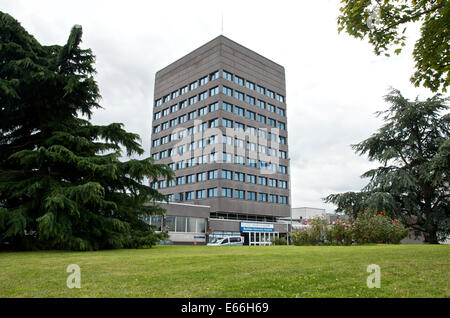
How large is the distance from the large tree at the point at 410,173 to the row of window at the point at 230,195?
26.7 m

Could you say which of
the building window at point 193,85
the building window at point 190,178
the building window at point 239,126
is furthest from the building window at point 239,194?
the building window at point 193,85

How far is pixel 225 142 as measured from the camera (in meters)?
55.6

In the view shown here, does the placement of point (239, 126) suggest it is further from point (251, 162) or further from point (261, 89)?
point (261, 89)

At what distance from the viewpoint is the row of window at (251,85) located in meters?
58.8

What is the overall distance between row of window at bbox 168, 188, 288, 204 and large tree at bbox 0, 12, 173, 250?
36042mm

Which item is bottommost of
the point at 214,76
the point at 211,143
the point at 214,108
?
the point at 211,143

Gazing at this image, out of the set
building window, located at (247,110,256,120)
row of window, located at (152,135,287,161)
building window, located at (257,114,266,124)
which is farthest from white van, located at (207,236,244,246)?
building window, located at (257,114,266,124)

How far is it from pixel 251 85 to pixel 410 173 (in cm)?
3876

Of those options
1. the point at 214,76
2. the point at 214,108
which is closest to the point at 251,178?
the point at 214,108

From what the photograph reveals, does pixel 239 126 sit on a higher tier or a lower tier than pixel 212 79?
lower

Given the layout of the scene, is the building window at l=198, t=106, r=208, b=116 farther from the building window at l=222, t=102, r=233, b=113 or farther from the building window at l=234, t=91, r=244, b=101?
the building window at l=234, t=91, r=244, b=101
